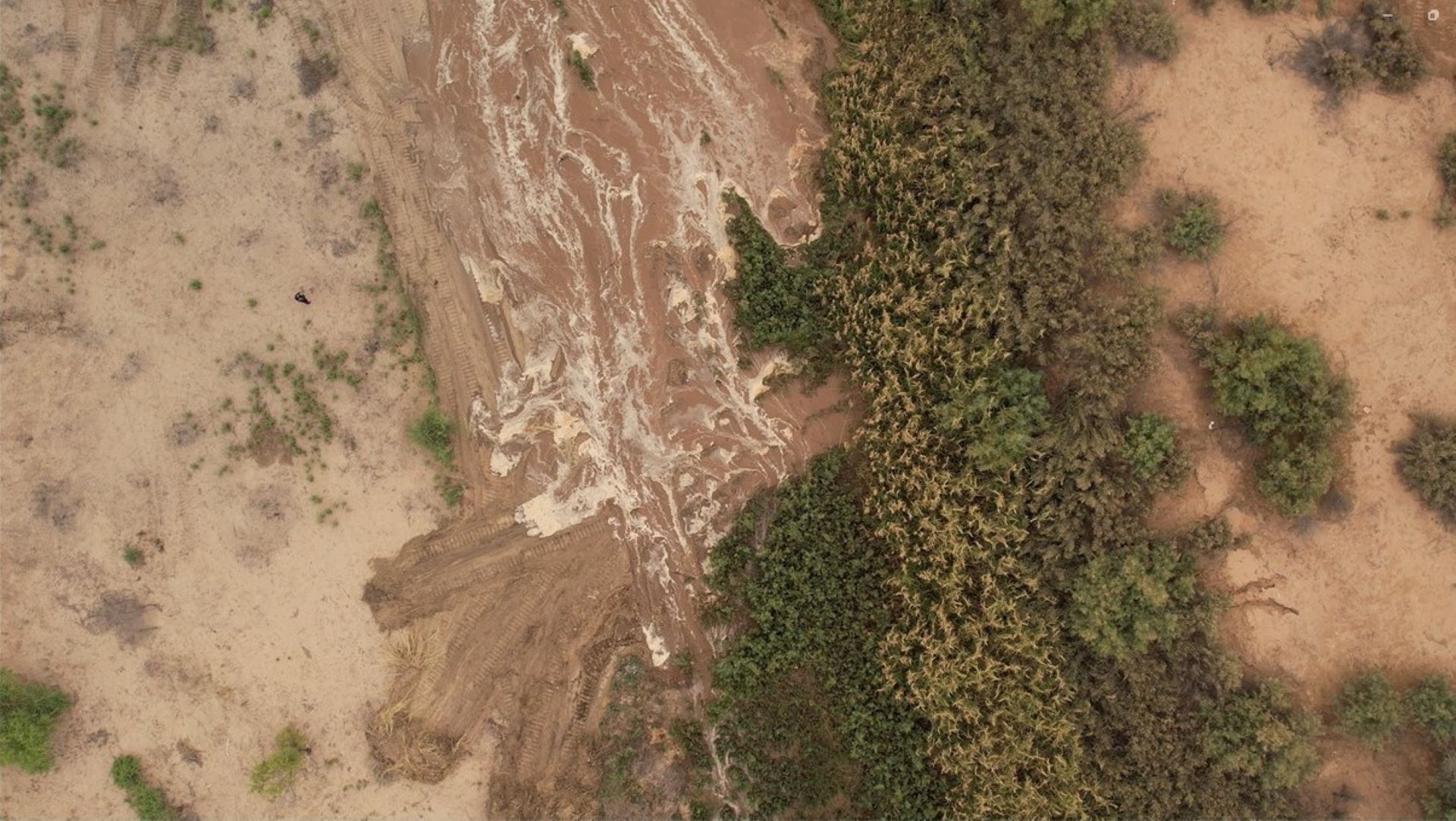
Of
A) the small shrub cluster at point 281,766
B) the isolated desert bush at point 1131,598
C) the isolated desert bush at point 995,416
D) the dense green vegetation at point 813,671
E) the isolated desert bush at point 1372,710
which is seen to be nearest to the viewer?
the isolated desert bush at point 1372,710

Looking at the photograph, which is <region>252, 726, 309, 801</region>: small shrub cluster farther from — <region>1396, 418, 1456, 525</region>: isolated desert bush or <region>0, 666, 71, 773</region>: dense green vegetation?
<region>1396, 418, 1456, 525</region>: isolated desert bush

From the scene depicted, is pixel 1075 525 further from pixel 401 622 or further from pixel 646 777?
pixel 401 622

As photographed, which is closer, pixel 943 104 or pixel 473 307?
pixel 943 104

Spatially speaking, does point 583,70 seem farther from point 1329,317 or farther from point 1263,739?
point 1263,739

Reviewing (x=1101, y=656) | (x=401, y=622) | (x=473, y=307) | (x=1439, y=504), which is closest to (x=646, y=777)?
(x=401, y=622)

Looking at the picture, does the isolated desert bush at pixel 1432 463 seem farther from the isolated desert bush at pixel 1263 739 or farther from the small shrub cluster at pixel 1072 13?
the small shrub cluster at pixel 1072 13

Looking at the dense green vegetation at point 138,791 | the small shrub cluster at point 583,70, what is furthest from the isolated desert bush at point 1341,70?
the dense green vegetation at point 138,791
